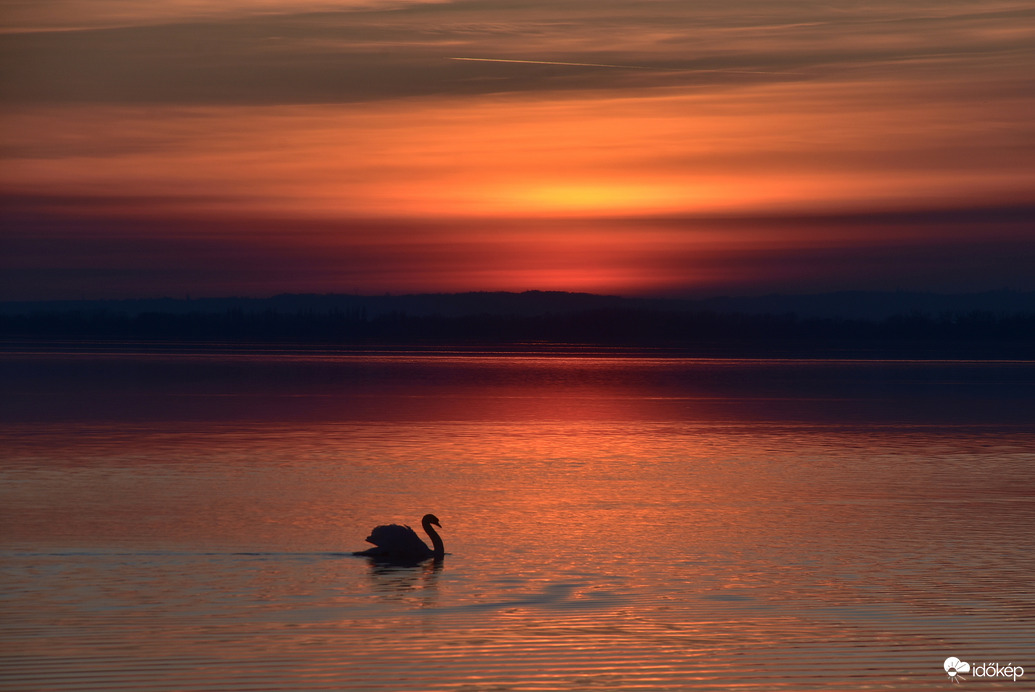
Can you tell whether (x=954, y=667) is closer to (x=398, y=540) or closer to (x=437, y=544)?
(x=437, y=544)

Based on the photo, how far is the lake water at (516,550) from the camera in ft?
30.0

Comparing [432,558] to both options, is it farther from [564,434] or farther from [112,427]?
[112,427]

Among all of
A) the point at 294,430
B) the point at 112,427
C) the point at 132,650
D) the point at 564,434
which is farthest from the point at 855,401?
the point at 132,650

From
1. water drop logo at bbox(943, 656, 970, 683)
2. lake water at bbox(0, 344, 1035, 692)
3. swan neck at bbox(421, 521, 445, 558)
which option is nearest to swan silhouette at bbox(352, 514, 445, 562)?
swan neck at bbox(421, 521, 445, 558)

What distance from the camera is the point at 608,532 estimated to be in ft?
47.7

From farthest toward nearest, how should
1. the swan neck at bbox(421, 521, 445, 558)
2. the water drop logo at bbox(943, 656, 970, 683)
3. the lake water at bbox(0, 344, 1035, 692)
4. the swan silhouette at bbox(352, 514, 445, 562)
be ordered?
the swan neck at bbox(421, 521, 445, 558) < the swan silhouette at bbox(352, 514, 445, 562) < the lake water at bbox(0, 344, 1035, 692) < the water drop logo at bbox(943, 656, 970, 683)

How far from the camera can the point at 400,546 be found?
1297 cm

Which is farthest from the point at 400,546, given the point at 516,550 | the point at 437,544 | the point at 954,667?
the point at 954,667

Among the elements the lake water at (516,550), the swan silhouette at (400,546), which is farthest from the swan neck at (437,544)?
the lake water at (516,550)

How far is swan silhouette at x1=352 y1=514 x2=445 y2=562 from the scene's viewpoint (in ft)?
42.5

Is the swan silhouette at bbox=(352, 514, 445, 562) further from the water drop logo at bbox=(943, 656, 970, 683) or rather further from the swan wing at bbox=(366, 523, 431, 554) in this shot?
the water drop logo at bbox=(943, 656, 970, 683)

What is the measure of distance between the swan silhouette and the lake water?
318mm

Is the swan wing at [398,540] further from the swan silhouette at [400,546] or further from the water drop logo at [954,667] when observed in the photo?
the water drop logo at [954,667]

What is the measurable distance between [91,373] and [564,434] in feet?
95.1
